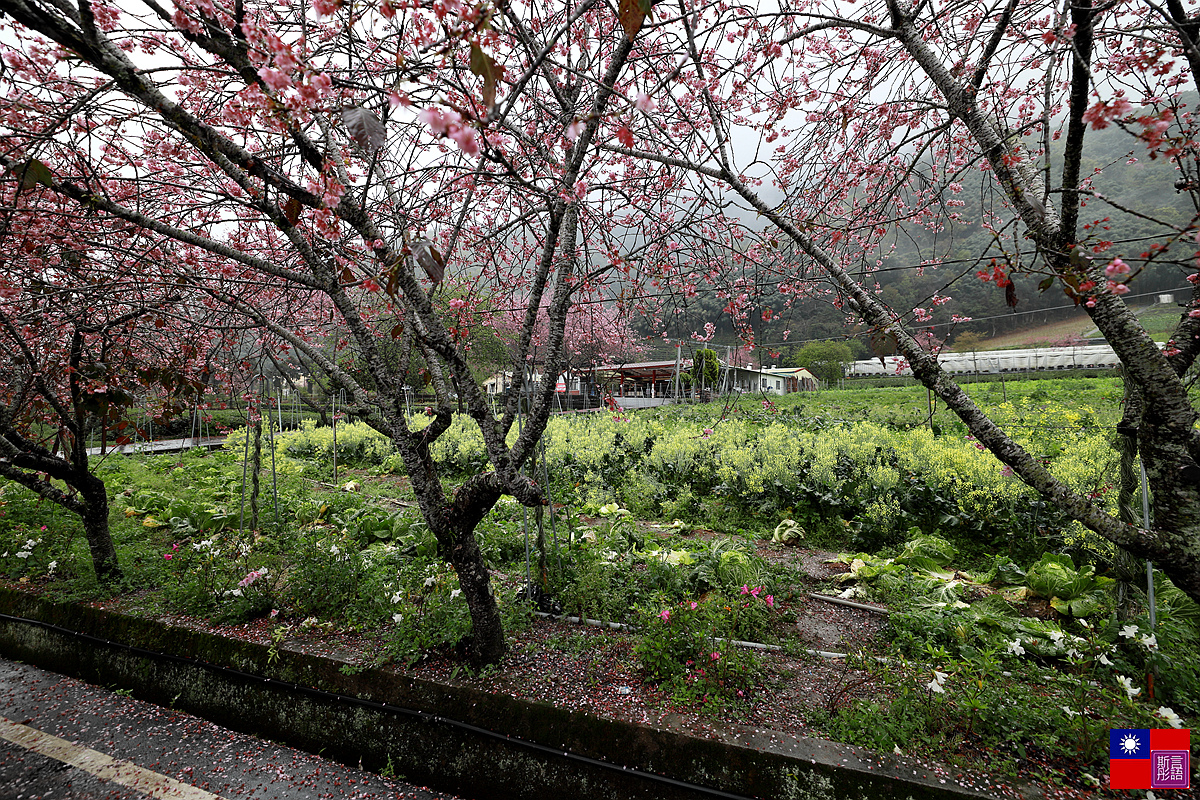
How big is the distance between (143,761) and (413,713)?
5.20 feet

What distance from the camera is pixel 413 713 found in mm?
2582

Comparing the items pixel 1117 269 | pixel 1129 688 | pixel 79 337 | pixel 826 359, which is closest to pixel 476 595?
pixel 1117 269

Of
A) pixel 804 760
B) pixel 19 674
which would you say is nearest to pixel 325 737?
pixel 804 760

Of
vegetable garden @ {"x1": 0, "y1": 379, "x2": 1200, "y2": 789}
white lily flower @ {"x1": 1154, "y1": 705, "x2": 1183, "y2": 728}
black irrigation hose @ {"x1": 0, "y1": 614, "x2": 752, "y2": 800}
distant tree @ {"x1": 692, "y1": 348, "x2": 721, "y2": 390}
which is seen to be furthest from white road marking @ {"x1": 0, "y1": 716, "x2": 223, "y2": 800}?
white lily flower @ {"x1": 1154, "y1": 705, "x2": 1183, "y2": 728}

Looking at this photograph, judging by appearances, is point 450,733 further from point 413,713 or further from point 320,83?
point 320,83

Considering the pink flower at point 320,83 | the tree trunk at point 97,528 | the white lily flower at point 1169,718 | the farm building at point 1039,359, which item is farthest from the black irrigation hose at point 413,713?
the farm building at point 1039,359

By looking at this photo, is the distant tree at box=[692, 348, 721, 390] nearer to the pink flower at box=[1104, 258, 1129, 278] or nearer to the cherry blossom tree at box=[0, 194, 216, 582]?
the pink flower at box=[1104, 258, 1129, 278]

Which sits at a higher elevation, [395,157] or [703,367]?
[395,157]

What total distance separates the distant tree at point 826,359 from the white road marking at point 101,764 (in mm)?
34462

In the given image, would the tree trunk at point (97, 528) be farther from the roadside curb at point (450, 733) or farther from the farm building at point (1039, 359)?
the farm building at point (1039, 359)

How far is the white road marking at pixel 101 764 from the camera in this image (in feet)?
8.30

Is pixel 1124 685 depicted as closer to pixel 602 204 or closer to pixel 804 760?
pixel 804 760

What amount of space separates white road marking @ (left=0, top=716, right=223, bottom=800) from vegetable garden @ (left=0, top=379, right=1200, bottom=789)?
2.45 feet

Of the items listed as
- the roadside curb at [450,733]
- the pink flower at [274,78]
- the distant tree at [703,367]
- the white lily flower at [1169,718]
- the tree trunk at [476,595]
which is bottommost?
the roadside curb at [450,733]
